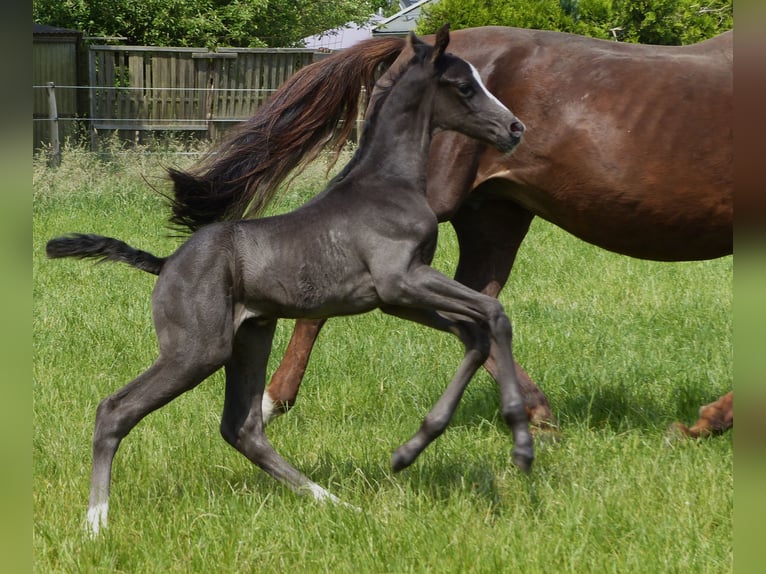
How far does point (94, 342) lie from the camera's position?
5949 millimetres

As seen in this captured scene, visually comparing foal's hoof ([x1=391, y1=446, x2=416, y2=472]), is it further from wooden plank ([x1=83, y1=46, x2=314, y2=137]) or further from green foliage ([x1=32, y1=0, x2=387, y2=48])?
green foliage ([x1=32, y1=0, x2=387, y2=48])

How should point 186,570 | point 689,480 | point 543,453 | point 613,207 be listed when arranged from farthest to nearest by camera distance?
1. point 613,207
2. point 543,453
3. point 689,480
4. point 186,570

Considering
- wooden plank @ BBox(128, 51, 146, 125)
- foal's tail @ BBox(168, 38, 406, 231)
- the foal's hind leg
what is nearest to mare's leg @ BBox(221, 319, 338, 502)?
the foal's hind leg

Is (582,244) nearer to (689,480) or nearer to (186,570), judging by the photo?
(689,480)

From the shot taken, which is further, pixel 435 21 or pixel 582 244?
pixel 435 21

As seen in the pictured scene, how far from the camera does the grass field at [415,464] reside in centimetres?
296

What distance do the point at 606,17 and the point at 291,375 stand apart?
509 inches

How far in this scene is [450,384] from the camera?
326 cm

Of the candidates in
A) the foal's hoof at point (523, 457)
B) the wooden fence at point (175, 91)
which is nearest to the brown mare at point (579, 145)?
the foal's hoof at point (523, 457)

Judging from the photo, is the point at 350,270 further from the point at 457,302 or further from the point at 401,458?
the point at 401,458

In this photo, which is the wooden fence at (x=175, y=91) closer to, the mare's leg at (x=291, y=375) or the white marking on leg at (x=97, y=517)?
the mare's leg at (x=291, y=375)
